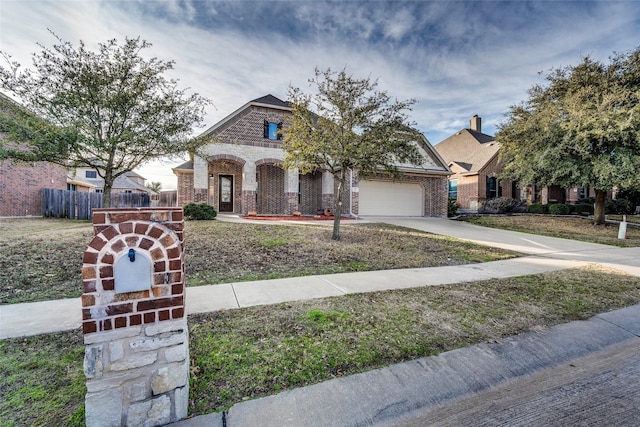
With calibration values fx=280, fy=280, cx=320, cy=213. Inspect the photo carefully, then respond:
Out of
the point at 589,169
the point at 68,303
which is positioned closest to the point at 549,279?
the point at 68,303

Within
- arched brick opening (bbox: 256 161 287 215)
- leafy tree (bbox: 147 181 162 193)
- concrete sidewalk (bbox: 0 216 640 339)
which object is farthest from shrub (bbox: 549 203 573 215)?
leafy tree (bbox: 147 181 162 193)

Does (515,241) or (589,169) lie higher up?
(589,169)

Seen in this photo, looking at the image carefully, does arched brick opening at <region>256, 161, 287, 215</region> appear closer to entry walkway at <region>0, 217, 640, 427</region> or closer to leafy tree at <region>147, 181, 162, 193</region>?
entry walkway at <region>0, 217, 640, 427</region>

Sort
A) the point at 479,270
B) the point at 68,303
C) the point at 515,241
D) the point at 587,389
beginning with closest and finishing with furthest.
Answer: the point at 587,389 → the point at 68,303 → the point at 479,270 → the point at 515,241

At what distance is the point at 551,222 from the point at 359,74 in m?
14.9

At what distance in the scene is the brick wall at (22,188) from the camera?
14.1 meters

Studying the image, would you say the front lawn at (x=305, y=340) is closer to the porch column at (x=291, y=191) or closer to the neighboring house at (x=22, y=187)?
the porch column at (x=291, y=191)

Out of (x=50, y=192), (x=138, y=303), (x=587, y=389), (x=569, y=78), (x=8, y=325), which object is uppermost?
(x=569, y=78)

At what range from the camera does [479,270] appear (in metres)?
6.18

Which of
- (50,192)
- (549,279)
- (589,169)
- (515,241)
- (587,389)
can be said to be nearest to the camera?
(587,389)

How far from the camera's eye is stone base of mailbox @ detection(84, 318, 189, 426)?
1.77m

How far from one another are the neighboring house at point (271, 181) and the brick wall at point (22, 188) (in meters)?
7.59

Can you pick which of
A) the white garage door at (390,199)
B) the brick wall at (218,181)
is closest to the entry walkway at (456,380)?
the brick wall at (218,181)

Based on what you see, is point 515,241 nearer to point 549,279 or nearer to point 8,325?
point 549,279
